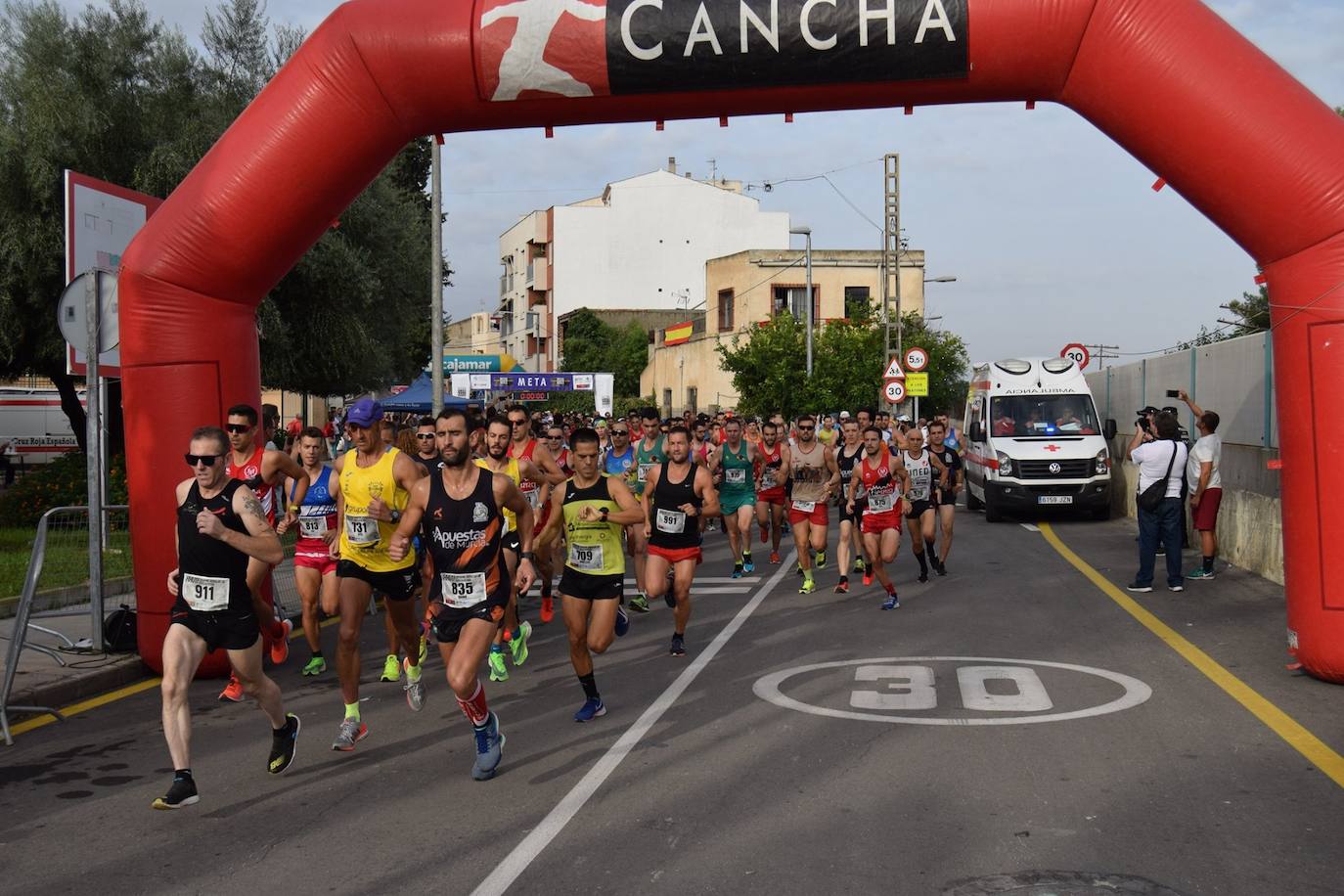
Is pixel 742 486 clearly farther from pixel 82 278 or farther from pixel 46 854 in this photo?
pixel 46 854

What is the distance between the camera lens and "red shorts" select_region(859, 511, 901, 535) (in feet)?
44.4

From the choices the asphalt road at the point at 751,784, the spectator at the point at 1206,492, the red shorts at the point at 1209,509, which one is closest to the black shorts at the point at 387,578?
the asphalt road at the point at 751,784

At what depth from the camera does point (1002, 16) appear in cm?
940

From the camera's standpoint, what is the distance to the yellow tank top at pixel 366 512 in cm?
852

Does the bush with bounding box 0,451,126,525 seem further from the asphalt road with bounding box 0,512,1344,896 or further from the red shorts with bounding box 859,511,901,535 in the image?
the red shorts with bounding box 859,511,901,535

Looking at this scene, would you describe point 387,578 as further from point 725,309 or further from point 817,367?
point 725,309

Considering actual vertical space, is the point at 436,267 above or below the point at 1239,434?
above

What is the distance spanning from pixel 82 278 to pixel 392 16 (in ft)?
10.3

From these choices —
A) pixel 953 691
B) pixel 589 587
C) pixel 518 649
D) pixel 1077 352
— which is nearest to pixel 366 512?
pixel 589 587

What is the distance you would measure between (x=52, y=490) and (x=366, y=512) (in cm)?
1259

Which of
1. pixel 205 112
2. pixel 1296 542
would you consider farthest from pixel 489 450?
pixel 205 112

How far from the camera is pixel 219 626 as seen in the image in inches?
265

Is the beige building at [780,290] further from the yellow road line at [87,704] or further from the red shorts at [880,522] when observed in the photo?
the yellow road line at [87,704]

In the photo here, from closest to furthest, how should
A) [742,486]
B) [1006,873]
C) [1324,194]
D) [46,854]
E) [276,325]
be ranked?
1. [1006,873]
2. [46,854]
3. [1324,194]
4. [742,486]
5. [276,325]
